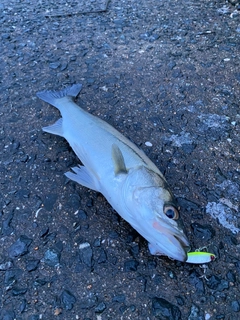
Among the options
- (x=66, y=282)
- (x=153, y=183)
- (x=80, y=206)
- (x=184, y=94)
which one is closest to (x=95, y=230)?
(x=80, y=206)

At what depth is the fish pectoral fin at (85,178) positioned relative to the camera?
8.13 ft

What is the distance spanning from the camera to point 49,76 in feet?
12.8

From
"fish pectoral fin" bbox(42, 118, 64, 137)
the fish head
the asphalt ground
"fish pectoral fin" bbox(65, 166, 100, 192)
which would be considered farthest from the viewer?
"fish pectoral fin" bbox(42, 118, 64, 137)

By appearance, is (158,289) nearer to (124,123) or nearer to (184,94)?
(124,123)

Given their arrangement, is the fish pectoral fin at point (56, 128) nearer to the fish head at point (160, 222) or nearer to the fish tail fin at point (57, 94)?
the fish tail fin at point (57, 94)

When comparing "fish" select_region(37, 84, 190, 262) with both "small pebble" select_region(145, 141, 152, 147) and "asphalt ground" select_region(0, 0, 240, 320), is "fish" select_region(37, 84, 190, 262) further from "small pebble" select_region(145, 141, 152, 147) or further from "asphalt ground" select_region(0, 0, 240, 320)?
"small pebble" select_region(145, 141, 152, 147)

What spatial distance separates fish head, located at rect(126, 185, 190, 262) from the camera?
1967 millimetres

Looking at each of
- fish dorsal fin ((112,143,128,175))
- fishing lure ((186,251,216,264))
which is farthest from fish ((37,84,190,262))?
fishing lure ((186,251,216,264))

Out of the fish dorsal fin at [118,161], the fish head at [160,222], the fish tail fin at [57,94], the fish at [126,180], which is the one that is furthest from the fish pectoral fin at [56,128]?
the fish head at [160,222]

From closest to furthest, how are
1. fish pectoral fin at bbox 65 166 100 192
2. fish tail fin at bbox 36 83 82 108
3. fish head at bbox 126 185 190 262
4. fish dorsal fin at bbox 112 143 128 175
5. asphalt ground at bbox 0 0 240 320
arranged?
fish head at bbox 126 185 190 262
asphalt ground at bbox 0 0 240 320
fish dorsal fin at bbox 112 143 128 175
fish pectoral fin at bbox 65 166 100 192
fish tail fin at bbox 36 83 82 108

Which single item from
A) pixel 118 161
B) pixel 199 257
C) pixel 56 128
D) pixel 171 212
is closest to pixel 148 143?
pixel 118 161

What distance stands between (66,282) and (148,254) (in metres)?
Result: 0.60

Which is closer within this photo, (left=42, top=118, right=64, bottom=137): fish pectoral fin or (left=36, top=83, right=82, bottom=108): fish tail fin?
(left=42, top=118, right=64, bottom=137): fish pectoral fin

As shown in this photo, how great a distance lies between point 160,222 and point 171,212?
0.32 feet
